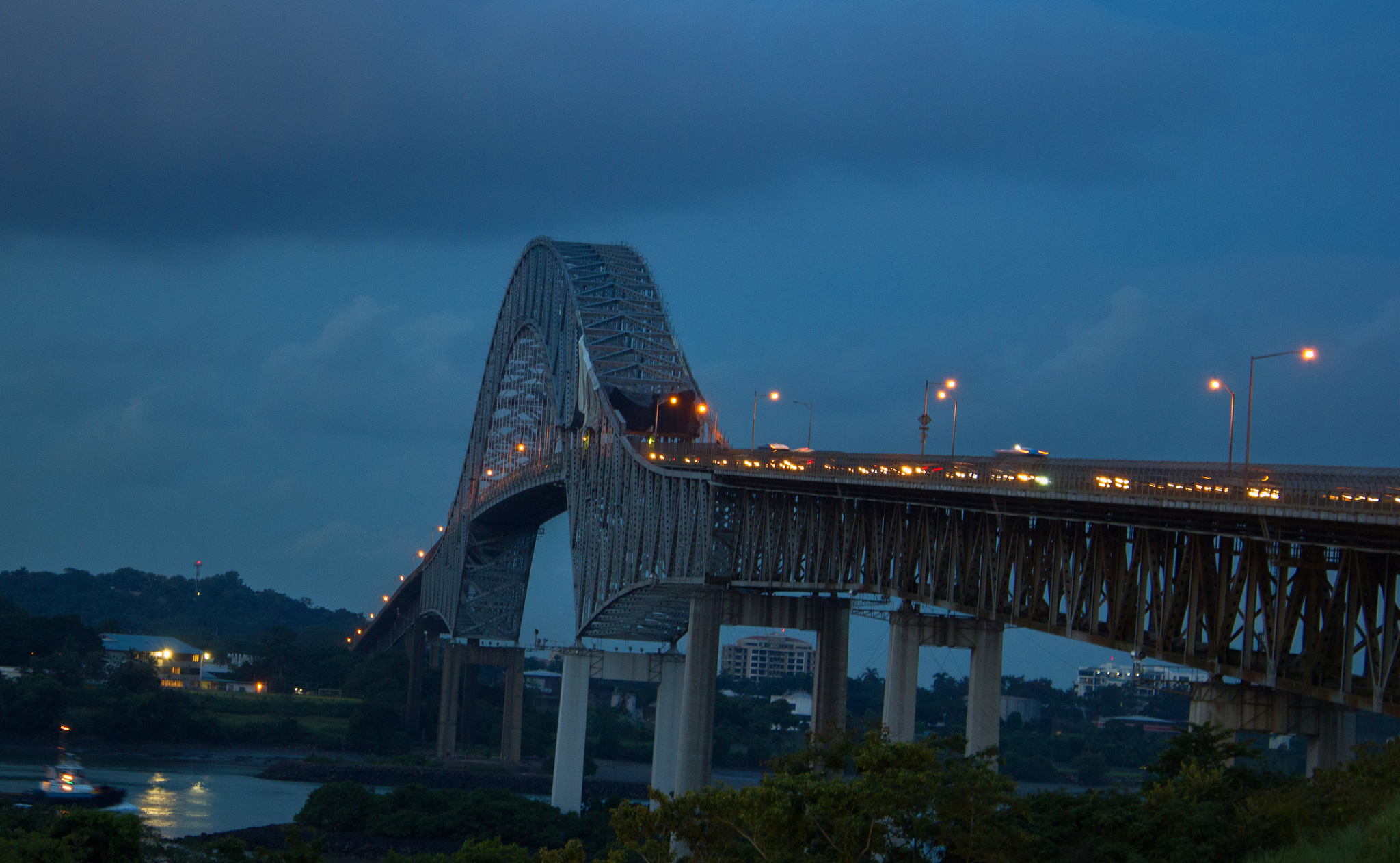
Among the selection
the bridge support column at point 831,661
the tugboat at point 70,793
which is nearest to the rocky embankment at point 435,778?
the tugboat at point 70,793

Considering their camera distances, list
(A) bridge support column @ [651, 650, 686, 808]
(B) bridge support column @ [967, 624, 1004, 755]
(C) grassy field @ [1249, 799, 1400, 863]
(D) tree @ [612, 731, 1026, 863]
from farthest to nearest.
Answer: (A) bridge support column @ [651, 650, 686, 808]
(B) bridge support column @ [967, 624, 1004, 755]
(D) tree @ [612, 731, 1026, 863]
(C) grassy field @ [1249, 799, 1400, 863]

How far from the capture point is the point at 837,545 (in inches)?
2702

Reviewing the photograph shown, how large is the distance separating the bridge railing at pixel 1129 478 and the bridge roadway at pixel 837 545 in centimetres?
12

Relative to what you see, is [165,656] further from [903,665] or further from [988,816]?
[988,816]

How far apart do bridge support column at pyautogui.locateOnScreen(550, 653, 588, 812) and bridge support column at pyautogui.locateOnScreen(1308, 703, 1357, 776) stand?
210 feet

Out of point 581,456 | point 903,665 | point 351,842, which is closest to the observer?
point 903,665

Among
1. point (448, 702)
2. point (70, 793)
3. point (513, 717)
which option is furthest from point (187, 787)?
point (513, 717)

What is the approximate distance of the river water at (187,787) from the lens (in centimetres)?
10012

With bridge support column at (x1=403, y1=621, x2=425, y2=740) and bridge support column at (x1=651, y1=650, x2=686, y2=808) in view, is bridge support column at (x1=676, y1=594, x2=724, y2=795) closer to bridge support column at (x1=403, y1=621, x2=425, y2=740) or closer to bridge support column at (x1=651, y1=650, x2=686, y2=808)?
bridge support column at (x1=651, y1=650, x2=686, y2=808)

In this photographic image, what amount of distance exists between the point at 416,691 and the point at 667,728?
263 feet

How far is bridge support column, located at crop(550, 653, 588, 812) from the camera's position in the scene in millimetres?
104312

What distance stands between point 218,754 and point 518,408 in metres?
47.4

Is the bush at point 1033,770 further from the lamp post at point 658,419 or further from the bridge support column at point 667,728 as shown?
the lamp post at point 658,419

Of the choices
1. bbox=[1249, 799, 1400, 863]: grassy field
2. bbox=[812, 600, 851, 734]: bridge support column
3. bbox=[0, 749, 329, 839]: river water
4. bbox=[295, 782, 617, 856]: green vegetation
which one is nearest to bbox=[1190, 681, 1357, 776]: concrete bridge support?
bbox=[1249, 799, 1400, 863]: grassy field
